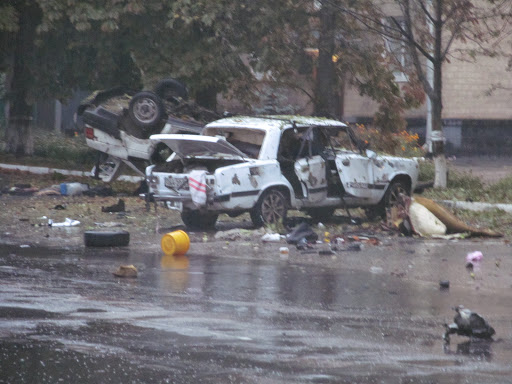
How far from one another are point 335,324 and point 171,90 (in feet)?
43.7

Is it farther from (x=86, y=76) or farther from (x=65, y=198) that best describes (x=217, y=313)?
(x=86, y=76)

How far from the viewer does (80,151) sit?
29156 mm

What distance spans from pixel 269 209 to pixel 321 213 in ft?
5.65

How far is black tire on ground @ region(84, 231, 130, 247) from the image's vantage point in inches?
520

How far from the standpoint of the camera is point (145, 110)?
61.7 feet

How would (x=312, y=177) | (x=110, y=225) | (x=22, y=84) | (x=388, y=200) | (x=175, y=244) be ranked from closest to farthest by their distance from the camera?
(x=175, y=244) → (x=312, y=177) → (x=110, y=225) → (x=388, y=200) → (x=22, y=84)

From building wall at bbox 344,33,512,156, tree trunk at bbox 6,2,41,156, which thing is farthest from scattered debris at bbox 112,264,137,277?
building wall at bbox 344,33,512,156

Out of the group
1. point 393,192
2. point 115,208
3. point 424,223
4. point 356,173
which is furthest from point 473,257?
point 115,208

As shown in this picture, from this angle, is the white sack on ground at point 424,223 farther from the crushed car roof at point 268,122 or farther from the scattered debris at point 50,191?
the scattered debris at point 50,191

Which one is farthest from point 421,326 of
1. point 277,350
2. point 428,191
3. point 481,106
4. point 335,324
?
point 481,106

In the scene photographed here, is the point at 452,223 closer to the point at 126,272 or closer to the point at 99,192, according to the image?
the point at 126,272

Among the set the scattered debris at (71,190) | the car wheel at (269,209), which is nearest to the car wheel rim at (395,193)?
the car wheel at (269,209)

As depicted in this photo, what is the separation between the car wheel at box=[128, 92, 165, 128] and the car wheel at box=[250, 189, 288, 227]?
14.3 feet

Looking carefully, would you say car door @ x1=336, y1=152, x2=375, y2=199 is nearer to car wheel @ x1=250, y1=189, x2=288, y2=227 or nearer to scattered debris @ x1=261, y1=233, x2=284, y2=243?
car wheel @ x1=250, y1=189, x2=288, y2=227
